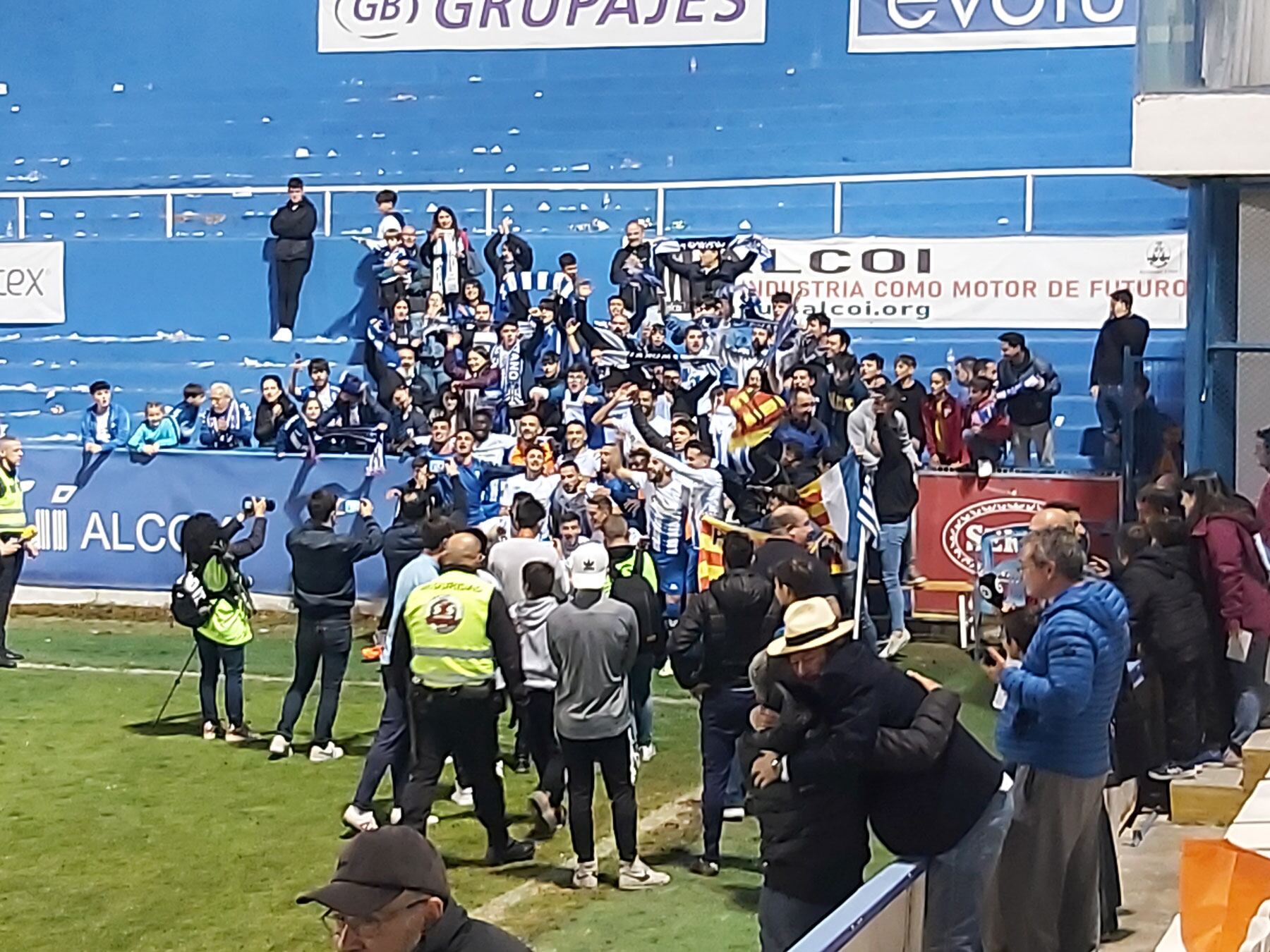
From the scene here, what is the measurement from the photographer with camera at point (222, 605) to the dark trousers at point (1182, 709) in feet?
20.1

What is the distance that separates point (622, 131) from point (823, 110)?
232 centimetres

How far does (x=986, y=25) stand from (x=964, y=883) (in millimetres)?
15140

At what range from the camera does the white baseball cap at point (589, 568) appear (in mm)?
9617

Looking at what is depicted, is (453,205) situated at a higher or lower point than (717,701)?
higher

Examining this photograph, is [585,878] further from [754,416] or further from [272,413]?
[272,413]

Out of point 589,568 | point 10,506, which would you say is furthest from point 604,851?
point 10,506

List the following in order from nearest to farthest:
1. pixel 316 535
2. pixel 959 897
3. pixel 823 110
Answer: pixel 959 897
pixel 316 535
pixel 823 110

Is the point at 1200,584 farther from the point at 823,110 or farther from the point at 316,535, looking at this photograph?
the point at 823,110

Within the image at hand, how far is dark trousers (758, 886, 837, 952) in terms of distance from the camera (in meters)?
6.61

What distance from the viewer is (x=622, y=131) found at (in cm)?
2172

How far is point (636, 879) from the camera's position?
9.95 meters

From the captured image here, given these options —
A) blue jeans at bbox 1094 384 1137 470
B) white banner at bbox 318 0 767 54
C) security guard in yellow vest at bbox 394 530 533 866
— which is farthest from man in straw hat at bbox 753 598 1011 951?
white banner at bbox 318 0 767 54

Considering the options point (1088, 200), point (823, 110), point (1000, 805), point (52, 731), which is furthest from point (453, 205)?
point (1000, 805)

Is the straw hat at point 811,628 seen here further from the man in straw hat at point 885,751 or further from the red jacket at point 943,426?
the red jacket at point 943,426
